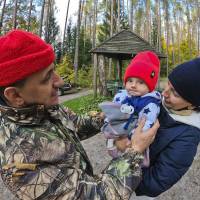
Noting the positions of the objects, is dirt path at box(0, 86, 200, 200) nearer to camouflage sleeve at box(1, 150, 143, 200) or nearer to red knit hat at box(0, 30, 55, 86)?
camouflage sleeve at box(1, 150, 143, 200)

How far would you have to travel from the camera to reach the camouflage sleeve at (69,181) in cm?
170

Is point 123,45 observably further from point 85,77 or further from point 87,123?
point 85,77

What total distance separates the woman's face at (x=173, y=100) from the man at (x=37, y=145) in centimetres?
41

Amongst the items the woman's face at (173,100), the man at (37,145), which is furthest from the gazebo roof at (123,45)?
the man at (37,145)

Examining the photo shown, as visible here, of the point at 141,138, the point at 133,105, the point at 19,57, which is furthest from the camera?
the point at 133,105

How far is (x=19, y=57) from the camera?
5.67 ft

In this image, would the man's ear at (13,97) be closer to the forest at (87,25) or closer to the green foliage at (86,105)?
the green foliage at (86,105)

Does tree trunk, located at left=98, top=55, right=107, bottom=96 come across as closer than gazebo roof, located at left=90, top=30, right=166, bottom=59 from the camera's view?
No

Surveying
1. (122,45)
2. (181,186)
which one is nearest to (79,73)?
(122,45)

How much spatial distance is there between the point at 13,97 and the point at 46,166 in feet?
1.25

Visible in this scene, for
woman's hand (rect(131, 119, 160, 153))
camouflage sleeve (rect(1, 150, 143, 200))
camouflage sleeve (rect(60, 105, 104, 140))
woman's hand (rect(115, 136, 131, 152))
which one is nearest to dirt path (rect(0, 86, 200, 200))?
camouflage sleeve (rect(60, 105, 104, 140))

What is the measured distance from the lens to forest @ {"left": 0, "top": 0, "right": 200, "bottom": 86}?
31.3m

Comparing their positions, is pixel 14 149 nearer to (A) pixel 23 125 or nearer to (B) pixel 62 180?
(A) pixel 23 125

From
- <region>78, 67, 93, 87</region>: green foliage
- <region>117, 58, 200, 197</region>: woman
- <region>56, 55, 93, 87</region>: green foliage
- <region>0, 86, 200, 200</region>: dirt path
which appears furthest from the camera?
<region>56, 55, 93, 87</region>: green foliage
